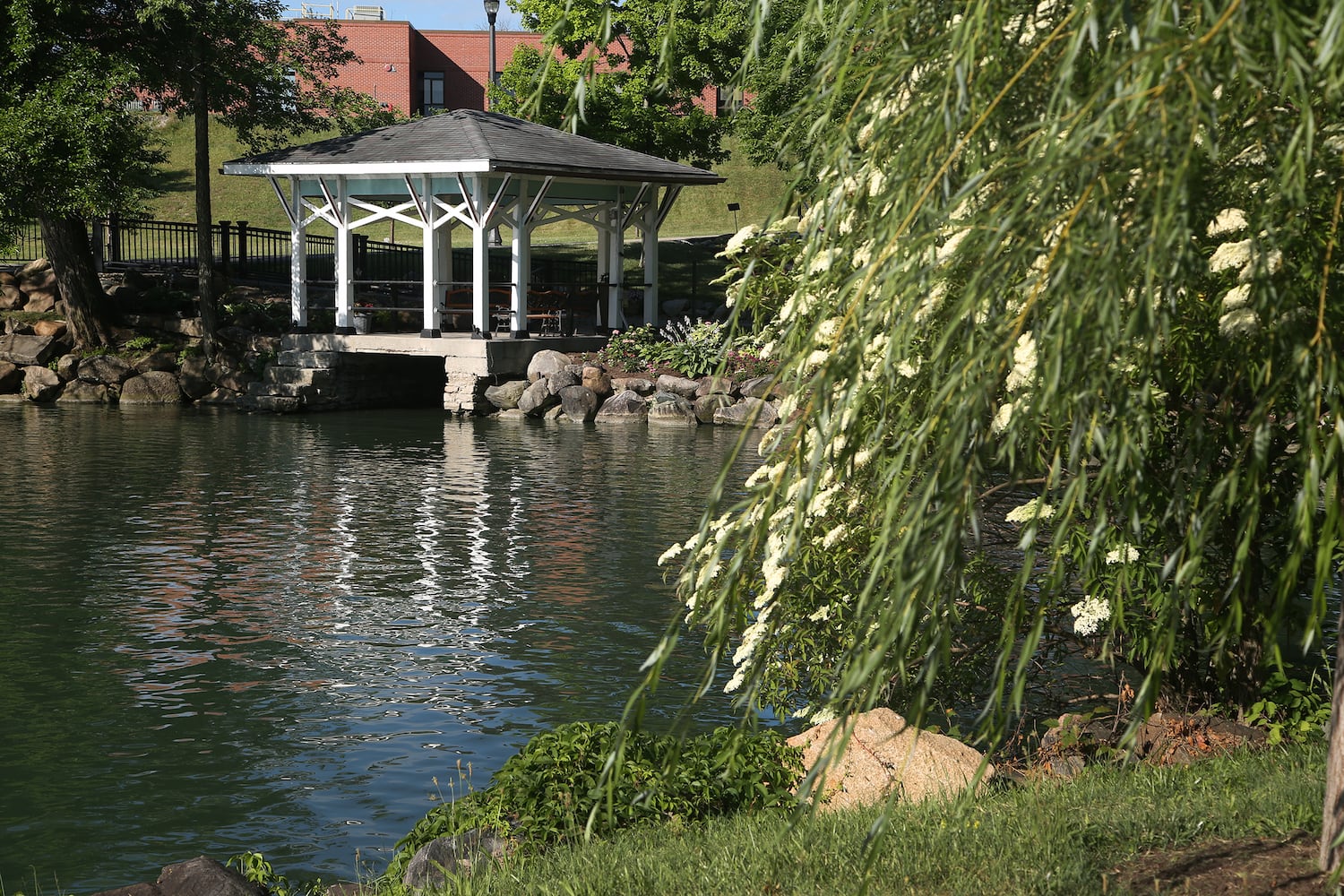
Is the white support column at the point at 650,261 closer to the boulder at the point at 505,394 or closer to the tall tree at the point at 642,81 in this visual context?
the tall tree at the point at 642,81

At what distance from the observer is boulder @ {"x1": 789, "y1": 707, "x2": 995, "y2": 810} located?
673cm

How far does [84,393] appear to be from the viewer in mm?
30172

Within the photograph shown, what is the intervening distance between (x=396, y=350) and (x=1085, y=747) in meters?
23.3

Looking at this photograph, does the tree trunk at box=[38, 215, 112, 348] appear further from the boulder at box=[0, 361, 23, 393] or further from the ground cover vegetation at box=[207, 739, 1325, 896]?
the ground cover vegetation at box=[207, 739, 1325, 896]

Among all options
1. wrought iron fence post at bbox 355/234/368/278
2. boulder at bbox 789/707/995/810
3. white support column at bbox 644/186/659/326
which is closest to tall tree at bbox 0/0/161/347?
wrought iron fence post at bbox 355/234/368/278

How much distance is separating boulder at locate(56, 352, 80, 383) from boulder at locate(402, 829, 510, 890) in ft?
89.1

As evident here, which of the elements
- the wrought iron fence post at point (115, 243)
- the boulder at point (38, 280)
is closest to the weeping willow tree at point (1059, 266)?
the boulder at point (38, 280)

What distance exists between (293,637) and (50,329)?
2363 cm

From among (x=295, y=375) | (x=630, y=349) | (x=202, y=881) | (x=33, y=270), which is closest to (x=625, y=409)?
(x=630, y=349)

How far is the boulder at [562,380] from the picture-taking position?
28.8 metres

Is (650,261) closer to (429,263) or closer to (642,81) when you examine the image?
(429,263)

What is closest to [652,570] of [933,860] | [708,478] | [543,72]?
[708,478]

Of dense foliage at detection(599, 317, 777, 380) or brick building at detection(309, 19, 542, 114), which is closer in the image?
dense foliage at detection(599, 317, 777, 380)

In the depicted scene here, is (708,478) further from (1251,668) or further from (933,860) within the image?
(933,860)
